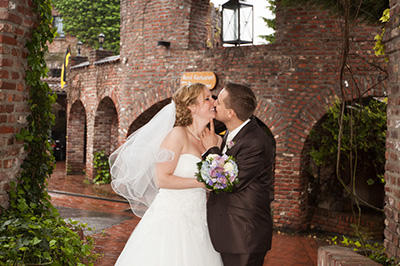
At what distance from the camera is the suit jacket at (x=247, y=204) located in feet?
9.91

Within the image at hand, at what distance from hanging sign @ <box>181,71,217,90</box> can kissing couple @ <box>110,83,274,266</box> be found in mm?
5757

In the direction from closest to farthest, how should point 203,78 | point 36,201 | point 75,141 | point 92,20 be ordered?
point 36,201 → point 203,78 → point 75,141 → point 92,20

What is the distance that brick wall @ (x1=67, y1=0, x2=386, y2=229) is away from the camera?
8047 millimetres

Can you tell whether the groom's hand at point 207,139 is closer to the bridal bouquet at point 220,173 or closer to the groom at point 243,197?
the groom at point 243,197

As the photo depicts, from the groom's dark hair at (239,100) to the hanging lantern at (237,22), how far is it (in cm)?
565

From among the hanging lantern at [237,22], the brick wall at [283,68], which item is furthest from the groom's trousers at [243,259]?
the hanging lantern at [237,22]

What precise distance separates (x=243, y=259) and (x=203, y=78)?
22.4 feet

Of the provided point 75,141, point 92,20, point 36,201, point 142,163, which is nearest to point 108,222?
point 36,201

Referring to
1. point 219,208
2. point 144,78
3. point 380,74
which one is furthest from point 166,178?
point 144,78

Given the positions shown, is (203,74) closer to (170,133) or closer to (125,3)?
(125,3)

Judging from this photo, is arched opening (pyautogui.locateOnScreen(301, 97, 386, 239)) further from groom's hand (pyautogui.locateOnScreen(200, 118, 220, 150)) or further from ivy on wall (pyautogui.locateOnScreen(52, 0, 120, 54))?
ivy on wall (pyautogui.locateOnScreen(52, 0, 120, 54))

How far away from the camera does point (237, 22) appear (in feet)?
28.0

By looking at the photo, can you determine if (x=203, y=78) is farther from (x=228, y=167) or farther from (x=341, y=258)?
(x=228, y=167)

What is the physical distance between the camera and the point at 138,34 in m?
11.0
